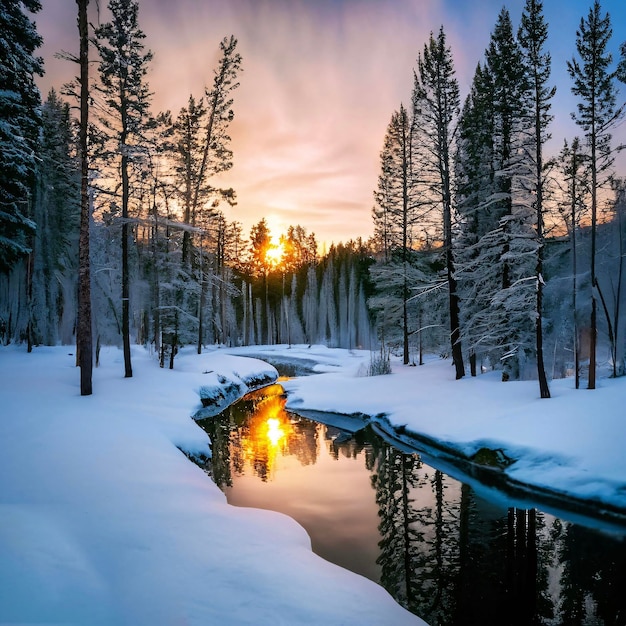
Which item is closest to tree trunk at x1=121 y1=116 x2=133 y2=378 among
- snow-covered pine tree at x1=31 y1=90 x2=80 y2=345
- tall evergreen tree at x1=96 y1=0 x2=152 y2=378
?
tall evergreen tree at x1=96 y1=0 x2=152 y2=378

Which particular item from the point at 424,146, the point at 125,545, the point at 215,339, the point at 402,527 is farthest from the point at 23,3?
the point at 215,339

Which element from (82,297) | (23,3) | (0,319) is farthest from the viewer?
(0,319)

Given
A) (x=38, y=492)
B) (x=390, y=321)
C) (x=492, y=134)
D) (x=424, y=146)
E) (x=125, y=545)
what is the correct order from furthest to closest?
(x=390, y=321), (x=424, y=146), (x=492, y=134), (x=38, y=492), (x=125, y=545)

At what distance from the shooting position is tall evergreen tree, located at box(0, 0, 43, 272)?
13852 millimetres

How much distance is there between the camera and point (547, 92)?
13.8 metres

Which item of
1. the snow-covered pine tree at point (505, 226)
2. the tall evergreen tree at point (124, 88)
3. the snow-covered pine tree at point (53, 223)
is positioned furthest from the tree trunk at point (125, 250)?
the snow-covered pine tree at point (505, 226)

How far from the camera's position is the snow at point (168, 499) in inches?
152

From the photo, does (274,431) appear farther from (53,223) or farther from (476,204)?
(53,223)

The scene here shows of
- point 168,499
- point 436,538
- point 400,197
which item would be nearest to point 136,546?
point 168,499

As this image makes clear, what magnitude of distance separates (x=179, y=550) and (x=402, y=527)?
449 cm

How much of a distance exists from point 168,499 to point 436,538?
465 centimetres

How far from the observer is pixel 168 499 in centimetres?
640

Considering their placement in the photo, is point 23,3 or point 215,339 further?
point 215,339

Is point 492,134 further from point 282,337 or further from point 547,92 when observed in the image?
point 282,337
